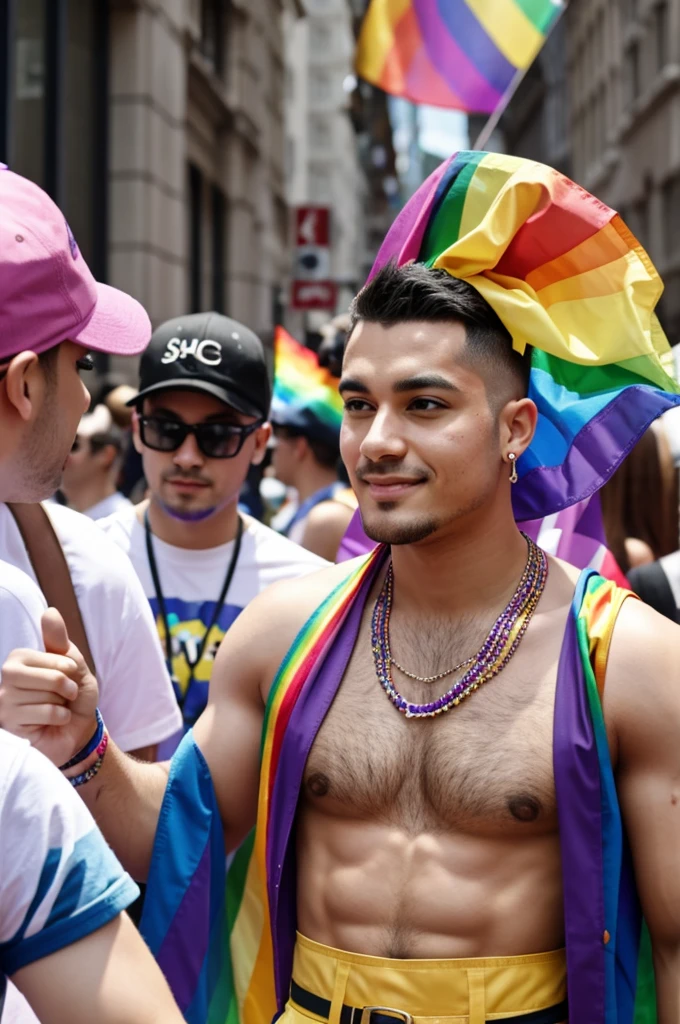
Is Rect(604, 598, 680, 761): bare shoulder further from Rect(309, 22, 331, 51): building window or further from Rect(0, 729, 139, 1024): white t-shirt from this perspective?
Rect(309, 22, 331, 51): building window

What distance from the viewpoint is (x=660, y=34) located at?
3219cm

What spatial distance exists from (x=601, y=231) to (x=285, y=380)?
4.03 metres

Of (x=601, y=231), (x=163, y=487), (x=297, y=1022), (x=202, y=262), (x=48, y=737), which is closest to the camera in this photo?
(x=48, y=737)

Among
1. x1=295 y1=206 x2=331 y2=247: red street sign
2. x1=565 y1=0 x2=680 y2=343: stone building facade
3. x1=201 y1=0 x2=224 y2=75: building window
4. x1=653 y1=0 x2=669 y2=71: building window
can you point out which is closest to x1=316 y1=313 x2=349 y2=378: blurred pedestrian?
x1=295 y1=206 x2=331 y2=247: red street sign

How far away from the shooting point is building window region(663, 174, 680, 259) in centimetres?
3102

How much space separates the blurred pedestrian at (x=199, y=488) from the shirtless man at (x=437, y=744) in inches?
54.8

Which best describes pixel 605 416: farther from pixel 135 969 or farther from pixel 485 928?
pixel 135 969

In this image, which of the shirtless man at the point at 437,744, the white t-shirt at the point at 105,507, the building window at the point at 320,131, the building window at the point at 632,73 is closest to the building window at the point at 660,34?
the building window at the point at 632,73

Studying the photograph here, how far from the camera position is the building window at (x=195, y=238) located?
59.7ft

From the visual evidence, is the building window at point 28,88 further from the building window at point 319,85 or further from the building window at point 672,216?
the building window at point 319,85

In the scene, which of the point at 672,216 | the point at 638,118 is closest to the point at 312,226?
the point at 672,216

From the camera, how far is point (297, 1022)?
8.64 feet

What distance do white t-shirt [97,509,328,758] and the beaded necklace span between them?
4.49 ft

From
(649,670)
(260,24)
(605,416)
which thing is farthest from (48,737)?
(260,24)
